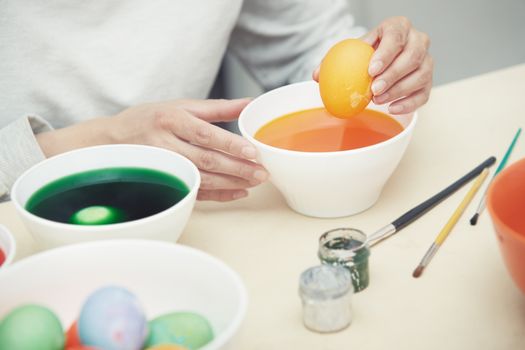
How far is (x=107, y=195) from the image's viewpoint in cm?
75

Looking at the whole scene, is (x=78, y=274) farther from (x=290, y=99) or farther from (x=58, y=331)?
(x=290, y=99)

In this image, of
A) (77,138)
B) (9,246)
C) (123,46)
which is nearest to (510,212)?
(9,246)

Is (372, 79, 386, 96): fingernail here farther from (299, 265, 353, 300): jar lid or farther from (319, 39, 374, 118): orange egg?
Answer: (299, 265, 353, 300): jar lid

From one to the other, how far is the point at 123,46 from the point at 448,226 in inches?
26.3

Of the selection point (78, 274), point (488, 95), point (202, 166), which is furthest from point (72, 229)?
point (488, 95)

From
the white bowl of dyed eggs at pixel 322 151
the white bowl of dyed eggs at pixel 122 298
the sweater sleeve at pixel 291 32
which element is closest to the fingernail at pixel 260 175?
the white bowl of dyed eggs at pixel 322 151

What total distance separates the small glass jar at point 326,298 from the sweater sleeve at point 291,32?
755mm

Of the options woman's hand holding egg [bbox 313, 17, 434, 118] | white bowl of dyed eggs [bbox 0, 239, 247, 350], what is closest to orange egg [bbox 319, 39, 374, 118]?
woman's hand holding egg [bbox 313, 17, 434, 118]

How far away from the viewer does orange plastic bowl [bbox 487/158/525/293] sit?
22.1 inches

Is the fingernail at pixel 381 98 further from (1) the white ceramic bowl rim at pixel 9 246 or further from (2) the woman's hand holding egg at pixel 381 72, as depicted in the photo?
(1) the white ceramic bowl rim at pixel 9 246

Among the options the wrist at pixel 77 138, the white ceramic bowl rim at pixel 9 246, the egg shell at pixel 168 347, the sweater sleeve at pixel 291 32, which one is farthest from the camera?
the sweater sleeve at pixel 291 32

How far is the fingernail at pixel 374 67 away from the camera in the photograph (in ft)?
2.64

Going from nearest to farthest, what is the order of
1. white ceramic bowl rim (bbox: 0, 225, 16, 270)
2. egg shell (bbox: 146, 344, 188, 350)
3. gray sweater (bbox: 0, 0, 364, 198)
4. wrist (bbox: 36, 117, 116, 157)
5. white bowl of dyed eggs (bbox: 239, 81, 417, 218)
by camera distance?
1. egg shell (bbox: 146, 344, 188, 350)
2. white ceramic bowl rim (bbox: 0, 225, 16, 270)
3. white bowl of dyed eggs (bbox: 239, 81, 417, 218)
4. wrist (bbox: 36, 117, 116, 157)
5. gray sweater (bbox: 0, 0, 364, 198)

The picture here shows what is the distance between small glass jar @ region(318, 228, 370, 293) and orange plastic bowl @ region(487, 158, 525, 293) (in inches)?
5.0
